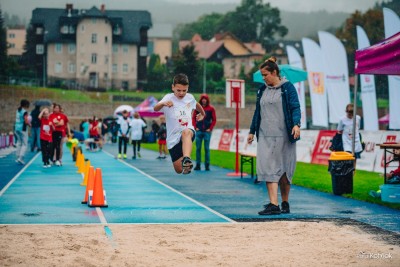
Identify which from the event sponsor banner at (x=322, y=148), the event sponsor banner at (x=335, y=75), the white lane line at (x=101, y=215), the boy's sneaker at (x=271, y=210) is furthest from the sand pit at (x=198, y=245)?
the event sponsor banner at (x=335, y=75)

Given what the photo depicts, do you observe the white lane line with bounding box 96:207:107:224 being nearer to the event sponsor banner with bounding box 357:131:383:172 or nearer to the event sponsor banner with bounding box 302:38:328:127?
the event sponsor banner with bounding box 357:131:383:172

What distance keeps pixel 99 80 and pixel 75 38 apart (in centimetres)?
712

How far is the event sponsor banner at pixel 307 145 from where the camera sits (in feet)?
91.7

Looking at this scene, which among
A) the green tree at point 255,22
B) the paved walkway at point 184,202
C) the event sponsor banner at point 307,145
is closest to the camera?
the paved walkway at point 184,202

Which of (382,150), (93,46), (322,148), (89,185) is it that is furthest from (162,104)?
(93,46)

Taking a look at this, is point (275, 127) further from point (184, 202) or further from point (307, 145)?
point (307, 145)

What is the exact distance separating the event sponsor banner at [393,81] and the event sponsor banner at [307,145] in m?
3.45

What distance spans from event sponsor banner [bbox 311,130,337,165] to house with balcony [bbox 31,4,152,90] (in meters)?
86.2

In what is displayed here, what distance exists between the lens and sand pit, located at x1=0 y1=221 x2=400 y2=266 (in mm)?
7719

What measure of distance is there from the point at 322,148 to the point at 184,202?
14.0 m

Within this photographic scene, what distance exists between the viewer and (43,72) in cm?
11769

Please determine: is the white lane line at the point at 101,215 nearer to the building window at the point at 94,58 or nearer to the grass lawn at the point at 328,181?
the grass lawn at the point at 328,181

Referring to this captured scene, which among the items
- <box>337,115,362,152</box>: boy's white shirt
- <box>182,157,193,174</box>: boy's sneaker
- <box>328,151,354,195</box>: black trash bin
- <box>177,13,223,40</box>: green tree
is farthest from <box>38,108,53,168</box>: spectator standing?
<box>177,13,223,40</box>: green tree

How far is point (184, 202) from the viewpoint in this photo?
45.9ft
